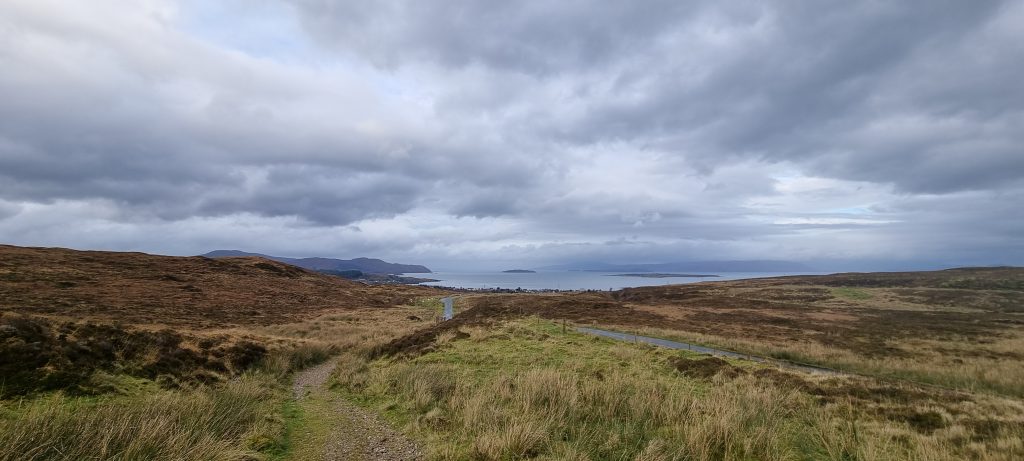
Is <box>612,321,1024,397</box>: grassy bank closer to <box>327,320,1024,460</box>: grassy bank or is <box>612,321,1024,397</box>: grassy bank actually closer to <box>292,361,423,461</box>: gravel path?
<box>327,320,1024,460</box>: grassy bank

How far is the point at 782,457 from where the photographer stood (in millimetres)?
8297

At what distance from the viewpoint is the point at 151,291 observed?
44.7 meters

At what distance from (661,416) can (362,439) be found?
24.9ft

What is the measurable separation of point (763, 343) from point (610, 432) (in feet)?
97.0

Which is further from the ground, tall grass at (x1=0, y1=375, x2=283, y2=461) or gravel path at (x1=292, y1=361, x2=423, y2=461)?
tall grass at (x1=0, y1=375, x2=283, y2=461)

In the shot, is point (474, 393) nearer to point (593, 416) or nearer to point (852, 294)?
point (593, 416)

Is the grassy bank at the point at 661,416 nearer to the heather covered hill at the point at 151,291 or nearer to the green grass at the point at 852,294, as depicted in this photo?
the heather covered hill at the point at 151,291

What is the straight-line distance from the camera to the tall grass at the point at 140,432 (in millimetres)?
6812

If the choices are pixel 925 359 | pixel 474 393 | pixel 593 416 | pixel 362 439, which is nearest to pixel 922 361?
pixel 925 359

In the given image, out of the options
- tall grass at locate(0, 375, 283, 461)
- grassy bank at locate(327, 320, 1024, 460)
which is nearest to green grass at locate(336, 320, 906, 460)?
grassy bank at locate(327, 320, 1024, 460)

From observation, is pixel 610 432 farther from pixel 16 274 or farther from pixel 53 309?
pixel 16 274

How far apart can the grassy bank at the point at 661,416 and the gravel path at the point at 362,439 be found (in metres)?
0.52

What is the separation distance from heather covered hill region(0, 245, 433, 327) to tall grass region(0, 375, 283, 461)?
22109 mm

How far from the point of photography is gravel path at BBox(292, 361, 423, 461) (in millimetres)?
9320
